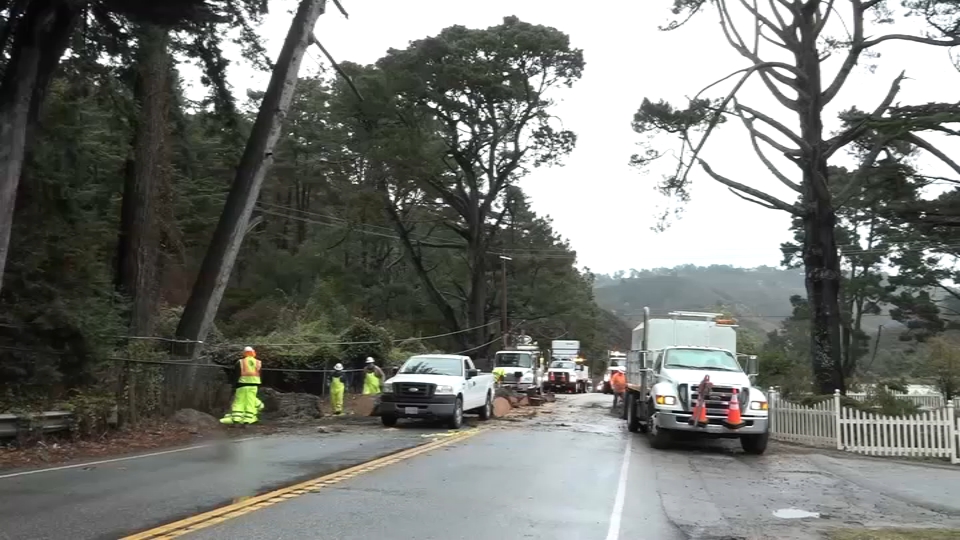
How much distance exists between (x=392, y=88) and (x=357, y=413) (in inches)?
786

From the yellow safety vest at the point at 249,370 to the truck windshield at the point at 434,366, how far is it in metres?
4.16

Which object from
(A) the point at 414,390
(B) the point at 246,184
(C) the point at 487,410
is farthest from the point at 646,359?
(B) the point at 246,184

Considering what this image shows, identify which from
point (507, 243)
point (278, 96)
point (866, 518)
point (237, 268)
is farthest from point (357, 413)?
point (507, 243)

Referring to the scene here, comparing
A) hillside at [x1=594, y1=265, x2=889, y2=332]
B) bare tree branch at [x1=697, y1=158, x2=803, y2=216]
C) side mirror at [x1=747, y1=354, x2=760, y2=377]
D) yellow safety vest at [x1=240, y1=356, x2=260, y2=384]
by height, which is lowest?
yellow safety vest at [x1=240, y1=356, x2=260, y2=384]

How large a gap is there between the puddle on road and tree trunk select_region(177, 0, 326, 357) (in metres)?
15.1

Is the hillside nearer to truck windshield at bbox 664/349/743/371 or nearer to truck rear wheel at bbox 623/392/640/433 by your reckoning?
truck rear wheel at bbox 623/392/640/433

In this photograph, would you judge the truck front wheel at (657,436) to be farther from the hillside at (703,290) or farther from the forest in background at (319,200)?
the hillside at (703,290)

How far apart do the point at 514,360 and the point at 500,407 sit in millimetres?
17056

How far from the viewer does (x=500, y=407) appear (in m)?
27.0

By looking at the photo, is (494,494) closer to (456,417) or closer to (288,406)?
A: (456,417)

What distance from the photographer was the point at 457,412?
21141 millimetres

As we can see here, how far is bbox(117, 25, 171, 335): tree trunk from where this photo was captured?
69.4 ft

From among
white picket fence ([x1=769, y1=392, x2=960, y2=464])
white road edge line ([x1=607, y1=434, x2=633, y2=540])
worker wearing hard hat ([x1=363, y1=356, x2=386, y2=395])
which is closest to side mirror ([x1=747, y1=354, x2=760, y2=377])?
white picket fence ([x1=769, y1=392, x2=960, y2=464])

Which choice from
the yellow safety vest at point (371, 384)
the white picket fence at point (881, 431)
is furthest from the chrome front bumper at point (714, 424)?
the yellow safety vest at point (371, 384)
